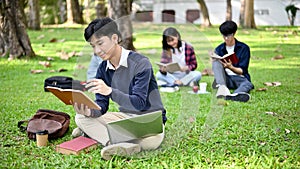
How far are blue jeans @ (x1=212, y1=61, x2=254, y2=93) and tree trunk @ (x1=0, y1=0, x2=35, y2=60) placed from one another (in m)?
3.81

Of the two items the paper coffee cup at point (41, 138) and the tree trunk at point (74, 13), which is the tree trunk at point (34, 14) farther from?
the paper coffee cup at point (41, 138)

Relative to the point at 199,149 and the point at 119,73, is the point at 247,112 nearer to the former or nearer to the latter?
the point at 199,149

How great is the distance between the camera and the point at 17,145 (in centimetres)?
321

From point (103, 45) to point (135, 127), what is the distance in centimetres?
61

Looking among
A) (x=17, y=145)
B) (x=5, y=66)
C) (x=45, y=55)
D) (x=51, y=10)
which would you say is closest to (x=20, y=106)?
(x=17, y=145)

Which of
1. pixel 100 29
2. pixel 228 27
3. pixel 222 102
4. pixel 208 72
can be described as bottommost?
pixel 222 102

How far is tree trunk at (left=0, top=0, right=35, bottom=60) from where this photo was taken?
7066mm

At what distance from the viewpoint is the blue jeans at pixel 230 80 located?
16.0ft

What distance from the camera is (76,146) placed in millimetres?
3045

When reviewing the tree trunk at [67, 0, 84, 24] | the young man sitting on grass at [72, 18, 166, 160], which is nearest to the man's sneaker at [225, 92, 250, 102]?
the young man sitting on grass at [72, 18, 166, 160]

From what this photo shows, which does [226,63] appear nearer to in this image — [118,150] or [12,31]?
[118,150]

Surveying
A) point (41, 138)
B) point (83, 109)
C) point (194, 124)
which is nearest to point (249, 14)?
point (194, 124)

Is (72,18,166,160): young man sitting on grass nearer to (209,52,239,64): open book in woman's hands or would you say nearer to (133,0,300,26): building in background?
(209,52,239,64): open book in woman's hands

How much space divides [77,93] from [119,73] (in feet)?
1.39
